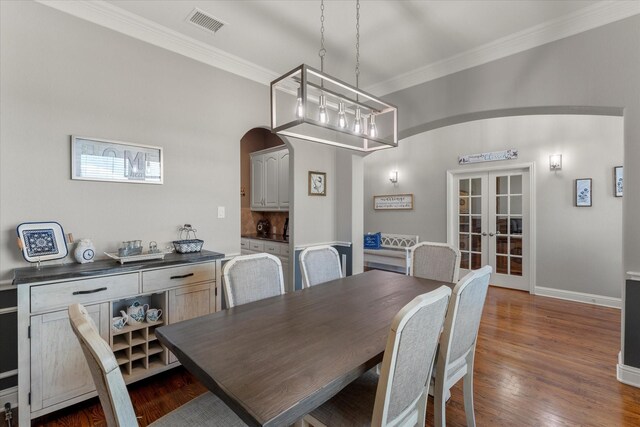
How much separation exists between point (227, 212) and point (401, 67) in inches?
95.5

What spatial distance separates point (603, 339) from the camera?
3.06 meters

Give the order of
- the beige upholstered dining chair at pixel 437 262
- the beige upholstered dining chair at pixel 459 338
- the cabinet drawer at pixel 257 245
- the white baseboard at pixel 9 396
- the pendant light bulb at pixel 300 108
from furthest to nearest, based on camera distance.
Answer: the cabinet drawer at pixel 257 245
the beige upholstered dining chair at pixel 437 262
the white baseboard at pixel 9 396
the pendant light bulb at pixel 300 108
the beige upholstered dining chair at pixel 459 338

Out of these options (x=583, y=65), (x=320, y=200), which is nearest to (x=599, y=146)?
(x=583, y=65)

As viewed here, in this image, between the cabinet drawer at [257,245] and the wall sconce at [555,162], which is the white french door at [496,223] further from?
the cabinet drawer at [257,245]

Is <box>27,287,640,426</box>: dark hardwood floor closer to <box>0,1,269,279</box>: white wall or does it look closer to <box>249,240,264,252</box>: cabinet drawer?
<box>0,1,269,279</box>: white wall

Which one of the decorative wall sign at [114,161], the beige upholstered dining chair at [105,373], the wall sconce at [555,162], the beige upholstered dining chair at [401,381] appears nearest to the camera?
the beige upholstered dining chair at [105,373]

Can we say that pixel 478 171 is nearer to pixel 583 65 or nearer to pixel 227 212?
pixel 583 65

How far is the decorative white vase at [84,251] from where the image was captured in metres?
2.12

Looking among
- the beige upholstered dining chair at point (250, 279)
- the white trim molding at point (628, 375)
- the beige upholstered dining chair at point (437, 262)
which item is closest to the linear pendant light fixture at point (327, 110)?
the beige upholstered dining chair at point (250, 279)

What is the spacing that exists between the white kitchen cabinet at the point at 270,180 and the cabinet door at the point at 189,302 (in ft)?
7.21

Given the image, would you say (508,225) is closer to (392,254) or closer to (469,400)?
(392,254)

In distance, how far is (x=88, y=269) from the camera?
6.38 feet

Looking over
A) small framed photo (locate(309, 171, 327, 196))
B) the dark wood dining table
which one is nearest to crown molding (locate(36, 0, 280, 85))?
small framed photo (locate(309, 171, 327, 196))

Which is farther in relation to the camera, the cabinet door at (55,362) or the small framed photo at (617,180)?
the small framed photo at (617,180)
